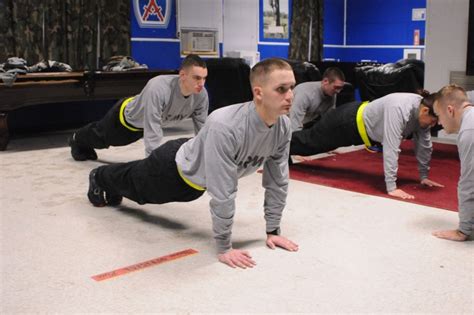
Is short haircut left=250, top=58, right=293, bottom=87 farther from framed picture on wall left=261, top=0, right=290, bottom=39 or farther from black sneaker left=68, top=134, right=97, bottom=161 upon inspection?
framed picture on wall left=261, top=0, right=290, bottom=39

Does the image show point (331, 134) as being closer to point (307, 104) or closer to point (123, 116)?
point (307, 104)

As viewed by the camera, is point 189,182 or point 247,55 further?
point 247,55

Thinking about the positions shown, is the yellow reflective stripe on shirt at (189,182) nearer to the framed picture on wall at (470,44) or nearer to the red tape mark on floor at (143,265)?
the red tape mark on floor at (143,265)

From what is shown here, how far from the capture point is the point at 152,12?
6828 mm

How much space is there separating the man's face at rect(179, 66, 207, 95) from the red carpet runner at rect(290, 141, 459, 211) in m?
0.97

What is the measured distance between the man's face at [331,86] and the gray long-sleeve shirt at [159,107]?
112 centimetres

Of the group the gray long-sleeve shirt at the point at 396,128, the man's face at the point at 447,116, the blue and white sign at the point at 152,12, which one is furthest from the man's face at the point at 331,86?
the blue and white sign at the point at 152,12

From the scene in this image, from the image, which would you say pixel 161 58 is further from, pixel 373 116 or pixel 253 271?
pixel 253 271

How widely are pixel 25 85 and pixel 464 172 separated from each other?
393cm

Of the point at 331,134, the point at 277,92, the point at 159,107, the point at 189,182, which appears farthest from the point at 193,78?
the point at 277,92

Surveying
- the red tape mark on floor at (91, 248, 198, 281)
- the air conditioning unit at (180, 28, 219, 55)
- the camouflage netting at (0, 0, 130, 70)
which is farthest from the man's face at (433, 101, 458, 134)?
the air conditioning unit at (180, 28, 219, 55)

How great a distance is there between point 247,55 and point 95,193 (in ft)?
16.8

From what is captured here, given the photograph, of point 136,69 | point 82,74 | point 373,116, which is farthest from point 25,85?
point 373,116

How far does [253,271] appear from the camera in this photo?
7.31 ft
